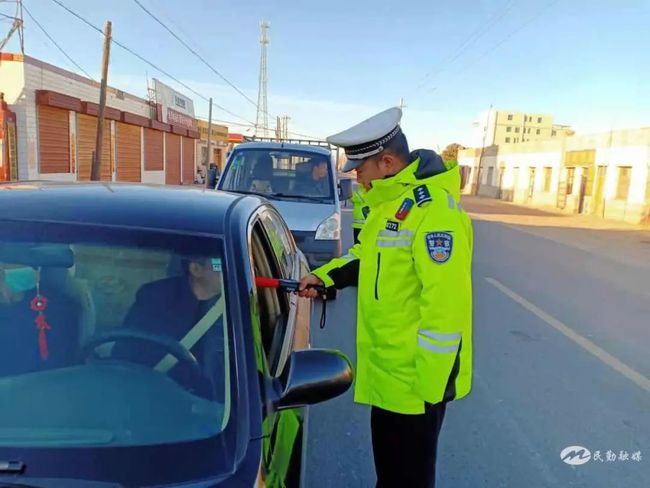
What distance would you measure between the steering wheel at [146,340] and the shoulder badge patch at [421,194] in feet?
3.14

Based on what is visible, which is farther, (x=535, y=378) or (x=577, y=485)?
(x=535, y=378)

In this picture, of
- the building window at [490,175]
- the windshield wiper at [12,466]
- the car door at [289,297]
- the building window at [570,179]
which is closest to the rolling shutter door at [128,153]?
the car door at [289,297]

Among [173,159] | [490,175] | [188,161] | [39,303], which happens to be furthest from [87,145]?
[490,175]

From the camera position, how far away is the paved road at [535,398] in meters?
2.92

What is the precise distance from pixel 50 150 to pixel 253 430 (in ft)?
57.8

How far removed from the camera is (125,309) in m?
1.79

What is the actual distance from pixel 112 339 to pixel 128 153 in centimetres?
2367

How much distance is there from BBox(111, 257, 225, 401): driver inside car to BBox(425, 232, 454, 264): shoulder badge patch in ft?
2.41

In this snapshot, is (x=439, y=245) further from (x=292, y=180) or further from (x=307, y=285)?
(x=292, y=180)

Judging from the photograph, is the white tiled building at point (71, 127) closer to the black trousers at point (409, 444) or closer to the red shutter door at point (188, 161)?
the red shutter door at point (188, 161)

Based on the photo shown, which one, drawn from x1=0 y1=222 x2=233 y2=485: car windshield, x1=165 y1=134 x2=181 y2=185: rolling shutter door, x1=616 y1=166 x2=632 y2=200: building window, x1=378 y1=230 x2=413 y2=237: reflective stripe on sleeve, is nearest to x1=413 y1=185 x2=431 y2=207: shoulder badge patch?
x1=378 y1=230 x2=413 y2=237: reflective stripe on sleeve

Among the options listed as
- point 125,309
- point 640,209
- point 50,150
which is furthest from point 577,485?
point 640,209

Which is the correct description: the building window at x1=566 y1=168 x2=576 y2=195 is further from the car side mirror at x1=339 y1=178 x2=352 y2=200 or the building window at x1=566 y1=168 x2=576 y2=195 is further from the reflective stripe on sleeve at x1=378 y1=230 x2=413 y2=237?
the reflective stripe on sleeve at x1=378 y1=230 x2=413 y2=237

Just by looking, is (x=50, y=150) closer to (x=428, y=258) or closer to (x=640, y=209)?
(x=428, y=258)
